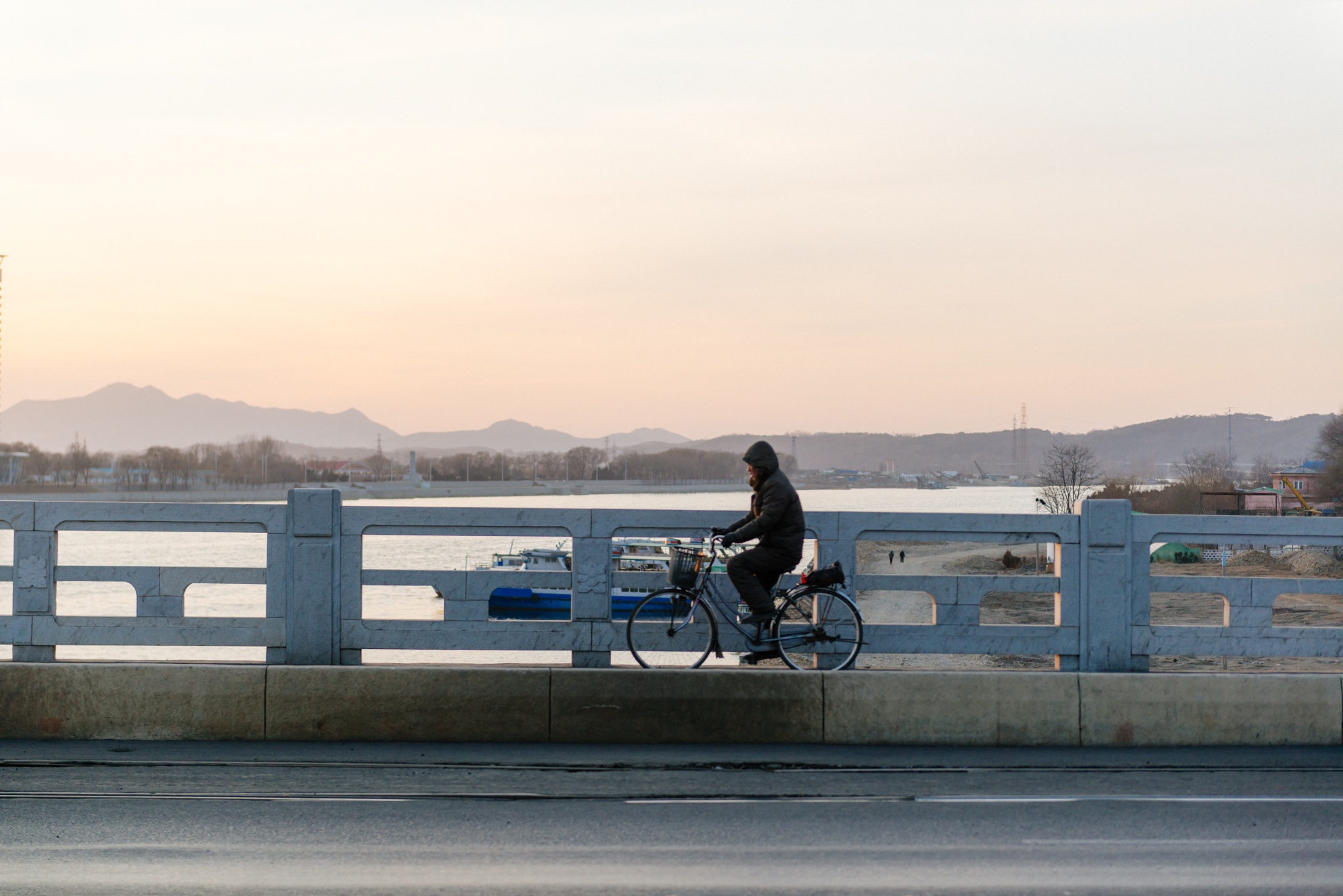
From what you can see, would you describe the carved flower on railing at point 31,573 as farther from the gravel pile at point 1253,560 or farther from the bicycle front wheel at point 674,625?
the gravel pile at point 1253,560

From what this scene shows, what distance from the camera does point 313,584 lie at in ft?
31.9

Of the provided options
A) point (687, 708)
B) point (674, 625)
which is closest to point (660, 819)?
point (687, 708)

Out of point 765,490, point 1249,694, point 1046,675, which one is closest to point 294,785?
point 765,490

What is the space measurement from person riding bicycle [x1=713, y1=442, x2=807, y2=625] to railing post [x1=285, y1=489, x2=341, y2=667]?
3.20 meters

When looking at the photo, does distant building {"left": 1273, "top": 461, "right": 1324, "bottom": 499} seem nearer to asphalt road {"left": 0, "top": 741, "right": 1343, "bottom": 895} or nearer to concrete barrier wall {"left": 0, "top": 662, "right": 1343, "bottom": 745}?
concrete barrier wall {"left": 0, "top": 662, "right": 1343, "bottom": 745}

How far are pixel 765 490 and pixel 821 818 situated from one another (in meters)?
3.32

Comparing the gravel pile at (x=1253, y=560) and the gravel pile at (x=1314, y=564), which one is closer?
the gravel pile at (x=1314, y=564)

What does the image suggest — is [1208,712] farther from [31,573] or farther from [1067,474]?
[1067,474]

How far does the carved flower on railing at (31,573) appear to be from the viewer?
9.66 meters

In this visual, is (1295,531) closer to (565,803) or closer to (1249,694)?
(1249,694)

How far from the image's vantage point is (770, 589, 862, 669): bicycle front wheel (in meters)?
9.74

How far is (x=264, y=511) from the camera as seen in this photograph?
9734 mm

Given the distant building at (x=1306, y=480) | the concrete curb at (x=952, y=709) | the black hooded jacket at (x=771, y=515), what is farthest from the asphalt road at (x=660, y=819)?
the distant building at (x=1306, y=480)

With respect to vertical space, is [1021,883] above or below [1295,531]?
below
